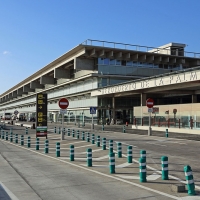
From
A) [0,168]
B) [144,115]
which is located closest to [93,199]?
[0,168]

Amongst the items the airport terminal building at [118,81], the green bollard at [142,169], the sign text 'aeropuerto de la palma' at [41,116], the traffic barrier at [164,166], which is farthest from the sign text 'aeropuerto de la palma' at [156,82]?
the green bollard at [142,169]

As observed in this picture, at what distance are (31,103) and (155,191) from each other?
344ft

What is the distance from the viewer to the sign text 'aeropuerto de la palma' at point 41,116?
25.2 m

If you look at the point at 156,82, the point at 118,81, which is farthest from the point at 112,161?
the point at 118,81

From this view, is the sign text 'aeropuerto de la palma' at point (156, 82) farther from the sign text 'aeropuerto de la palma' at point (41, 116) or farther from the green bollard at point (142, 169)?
the green bollard at point (142, 169)

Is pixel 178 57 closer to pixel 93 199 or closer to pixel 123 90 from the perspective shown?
pixel 123 90

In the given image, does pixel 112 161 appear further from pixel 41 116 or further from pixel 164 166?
pixel 41 116

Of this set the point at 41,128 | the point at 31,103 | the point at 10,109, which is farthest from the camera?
the point at 10,109

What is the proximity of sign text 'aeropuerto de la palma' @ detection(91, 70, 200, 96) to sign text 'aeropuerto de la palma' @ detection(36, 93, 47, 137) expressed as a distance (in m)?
17.2

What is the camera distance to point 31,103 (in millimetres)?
109250

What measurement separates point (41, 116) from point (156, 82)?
19809mm

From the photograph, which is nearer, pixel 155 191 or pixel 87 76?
pixel 155 191

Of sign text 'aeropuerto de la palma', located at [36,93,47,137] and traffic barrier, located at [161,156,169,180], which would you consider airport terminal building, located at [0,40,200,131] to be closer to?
sign text 'aeropuerto de la palma', located at [36,93,47,137]

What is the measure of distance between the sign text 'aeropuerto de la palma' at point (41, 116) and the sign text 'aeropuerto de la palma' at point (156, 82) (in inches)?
676
